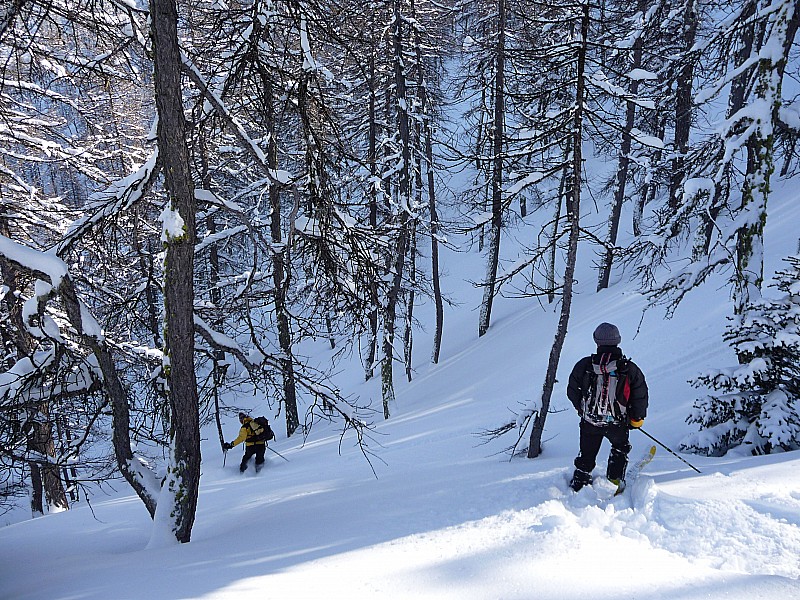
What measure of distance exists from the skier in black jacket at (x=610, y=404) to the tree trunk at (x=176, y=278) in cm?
407

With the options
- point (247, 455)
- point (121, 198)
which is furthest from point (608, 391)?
point (247, 455)

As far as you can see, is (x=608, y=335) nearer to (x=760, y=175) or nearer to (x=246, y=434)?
(x=760, y=175)

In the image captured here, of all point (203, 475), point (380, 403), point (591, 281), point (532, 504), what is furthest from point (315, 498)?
point (591, 281)

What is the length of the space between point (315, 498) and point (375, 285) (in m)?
3.03

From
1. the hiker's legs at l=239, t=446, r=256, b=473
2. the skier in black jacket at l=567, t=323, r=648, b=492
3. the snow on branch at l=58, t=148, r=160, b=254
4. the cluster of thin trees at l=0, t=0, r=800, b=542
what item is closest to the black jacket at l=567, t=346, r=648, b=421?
the skier in black jacket at l=567, t=323, r=648, b=492

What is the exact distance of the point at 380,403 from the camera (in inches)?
670

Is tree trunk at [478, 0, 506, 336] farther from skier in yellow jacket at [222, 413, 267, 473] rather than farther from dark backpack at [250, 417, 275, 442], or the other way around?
skier in yellow jacket at [222, 413, 267, 473]

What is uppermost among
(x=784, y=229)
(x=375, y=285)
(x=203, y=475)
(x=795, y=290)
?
(x=784, y=229)

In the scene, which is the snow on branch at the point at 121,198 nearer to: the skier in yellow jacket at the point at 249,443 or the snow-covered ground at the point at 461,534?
the snow-covered ground at the point at 461,534

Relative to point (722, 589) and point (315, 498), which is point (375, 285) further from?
point (722, 589)

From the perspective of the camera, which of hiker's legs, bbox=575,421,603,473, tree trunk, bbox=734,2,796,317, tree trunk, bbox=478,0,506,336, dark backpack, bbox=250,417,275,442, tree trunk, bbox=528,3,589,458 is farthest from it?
tree trunk, bbox=478,0,506,336

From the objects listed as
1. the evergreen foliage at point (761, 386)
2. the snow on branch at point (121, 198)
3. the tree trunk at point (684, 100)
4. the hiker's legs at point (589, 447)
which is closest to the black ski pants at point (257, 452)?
the snow on branch at point (121, 198)

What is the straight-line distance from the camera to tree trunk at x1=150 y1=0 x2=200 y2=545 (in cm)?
453

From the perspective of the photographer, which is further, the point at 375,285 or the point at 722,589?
the point at 375,285
